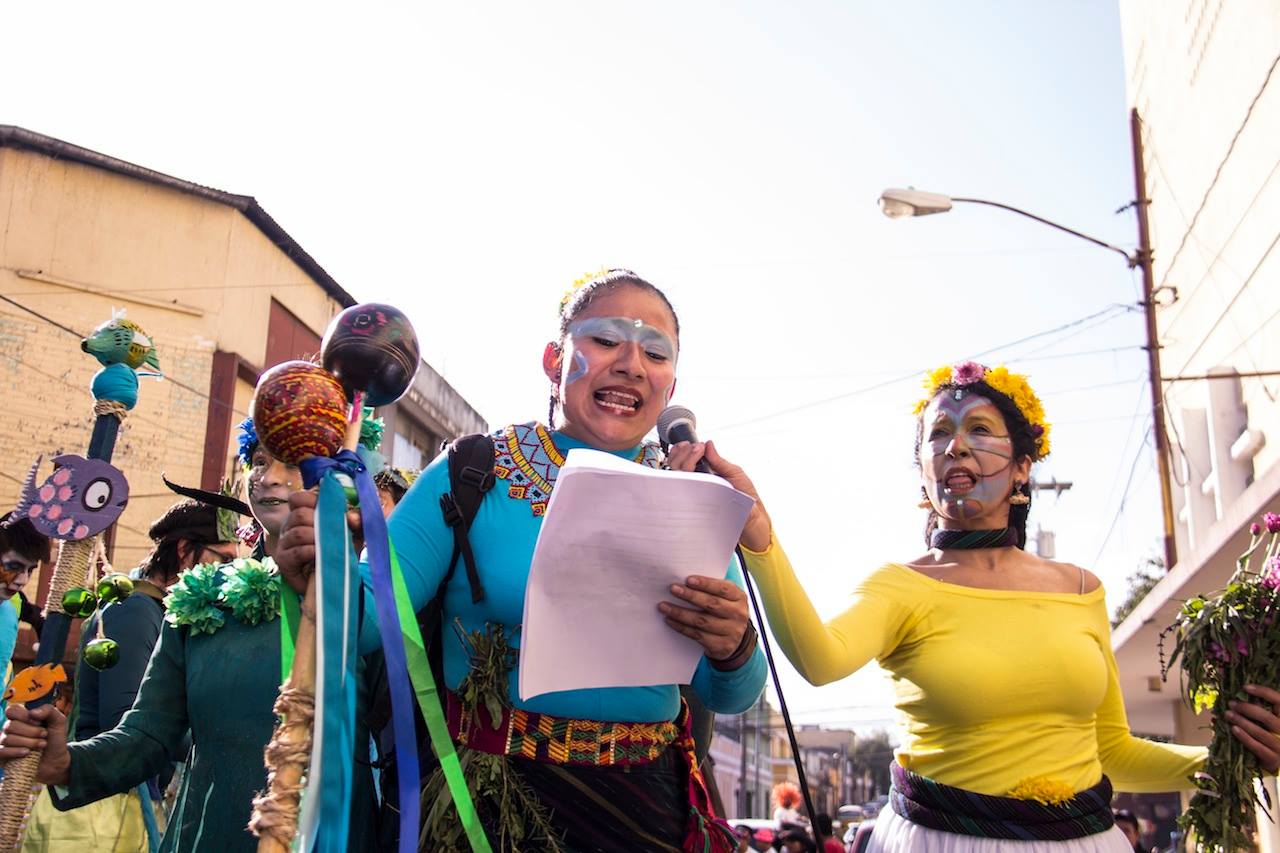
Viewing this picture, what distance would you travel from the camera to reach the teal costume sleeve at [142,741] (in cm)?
277

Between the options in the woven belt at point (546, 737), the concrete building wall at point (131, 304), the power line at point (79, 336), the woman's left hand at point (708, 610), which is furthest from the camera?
the concrete building wall at point (131, 304)

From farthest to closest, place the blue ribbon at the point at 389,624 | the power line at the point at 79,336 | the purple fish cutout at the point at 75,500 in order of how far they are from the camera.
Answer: the power line at the point at 79,336
the purple fish cutout at the point at 75,500
the blue ribbon at the point at 389,624

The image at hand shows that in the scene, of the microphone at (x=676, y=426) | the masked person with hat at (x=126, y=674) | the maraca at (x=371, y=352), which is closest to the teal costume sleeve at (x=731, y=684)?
the microphone at (x=676, y=426)

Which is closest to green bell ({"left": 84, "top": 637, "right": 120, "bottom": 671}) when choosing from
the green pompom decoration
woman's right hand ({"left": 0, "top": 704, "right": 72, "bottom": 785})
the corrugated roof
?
woman's right hand ({"left": 0, "top": 704, "right": 72, "bottom": 785})

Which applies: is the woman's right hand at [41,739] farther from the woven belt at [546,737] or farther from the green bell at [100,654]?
the woven belt at [546,737]

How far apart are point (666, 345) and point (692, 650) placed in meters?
Result: 0.83

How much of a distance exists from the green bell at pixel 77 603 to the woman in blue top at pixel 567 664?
1012 mm

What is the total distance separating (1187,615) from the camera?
145 inches

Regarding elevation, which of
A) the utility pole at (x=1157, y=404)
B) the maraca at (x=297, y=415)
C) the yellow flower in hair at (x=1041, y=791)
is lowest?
the yellow flower in hair at (x=1041, y=791)

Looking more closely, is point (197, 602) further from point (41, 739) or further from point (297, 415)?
point (297, 415)

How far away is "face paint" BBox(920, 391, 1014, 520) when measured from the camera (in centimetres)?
359

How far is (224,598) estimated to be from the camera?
297cm

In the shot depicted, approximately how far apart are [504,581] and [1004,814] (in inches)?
62.3

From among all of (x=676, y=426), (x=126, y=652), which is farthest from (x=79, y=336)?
(x=676, y=426)
